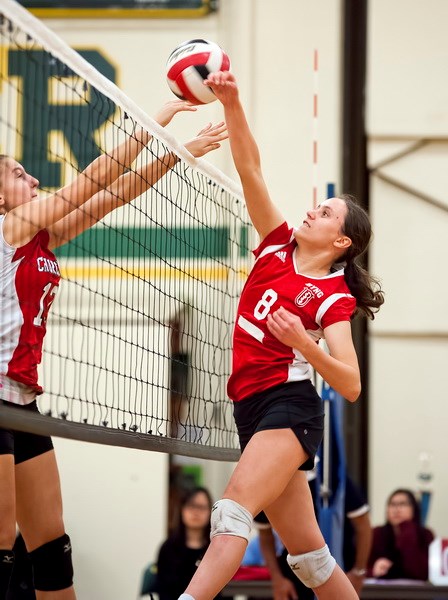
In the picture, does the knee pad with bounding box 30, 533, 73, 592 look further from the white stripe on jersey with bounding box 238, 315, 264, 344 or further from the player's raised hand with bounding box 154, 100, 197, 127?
the player's raised hand with bounding box 154, 100, 197, 127

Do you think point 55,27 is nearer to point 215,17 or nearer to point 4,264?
point 215,17

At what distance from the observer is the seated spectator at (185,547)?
355 inches

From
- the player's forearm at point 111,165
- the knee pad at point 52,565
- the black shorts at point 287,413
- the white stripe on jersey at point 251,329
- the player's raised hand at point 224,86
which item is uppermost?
the player's raised hand at point 224,86

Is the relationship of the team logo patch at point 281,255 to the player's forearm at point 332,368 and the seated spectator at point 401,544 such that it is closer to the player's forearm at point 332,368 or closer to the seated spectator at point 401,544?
the player's forearm at point 332,368

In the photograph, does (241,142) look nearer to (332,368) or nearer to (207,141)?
(207,141)

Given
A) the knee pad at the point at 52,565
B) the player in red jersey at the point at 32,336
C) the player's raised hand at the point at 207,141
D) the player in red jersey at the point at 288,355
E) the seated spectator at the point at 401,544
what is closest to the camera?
the player in red jersey at the point at 288,355

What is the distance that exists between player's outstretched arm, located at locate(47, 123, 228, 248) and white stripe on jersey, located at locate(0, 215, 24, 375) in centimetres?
34

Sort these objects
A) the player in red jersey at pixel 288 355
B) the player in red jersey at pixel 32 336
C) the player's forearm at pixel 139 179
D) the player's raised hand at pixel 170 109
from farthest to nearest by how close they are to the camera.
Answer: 1. the player's raised hand at pixel 170 109
2. the player's forearm at pixel 139 179
3. the player in red jersey at pixel 32 336
4. the player in red jersey at pixel 288 355

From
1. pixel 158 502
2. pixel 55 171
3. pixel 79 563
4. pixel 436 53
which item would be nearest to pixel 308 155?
pixel 436 53

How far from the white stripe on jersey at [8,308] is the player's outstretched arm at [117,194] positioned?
13.4 inches

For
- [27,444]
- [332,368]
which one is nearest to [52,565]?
[27,444]

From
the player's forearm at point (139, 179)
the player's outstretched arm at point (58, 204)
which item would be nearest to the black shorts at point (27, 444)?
the player's outstretched arm at point (58, 204)

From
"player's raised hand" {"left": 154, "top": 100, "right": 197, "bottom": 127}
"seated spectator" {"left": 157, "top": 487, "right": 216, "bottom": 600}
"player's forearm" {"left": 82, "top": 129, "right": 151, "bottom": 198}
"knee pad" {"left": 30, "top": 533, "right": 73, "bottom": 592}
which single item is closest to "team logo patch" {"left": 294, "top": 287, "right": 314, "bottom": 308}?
"player's forearm" {"left": 82, "top": 129, "right": 151, "bottom": 198}

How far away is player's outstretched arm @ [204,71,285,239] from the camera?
5.04 meters
